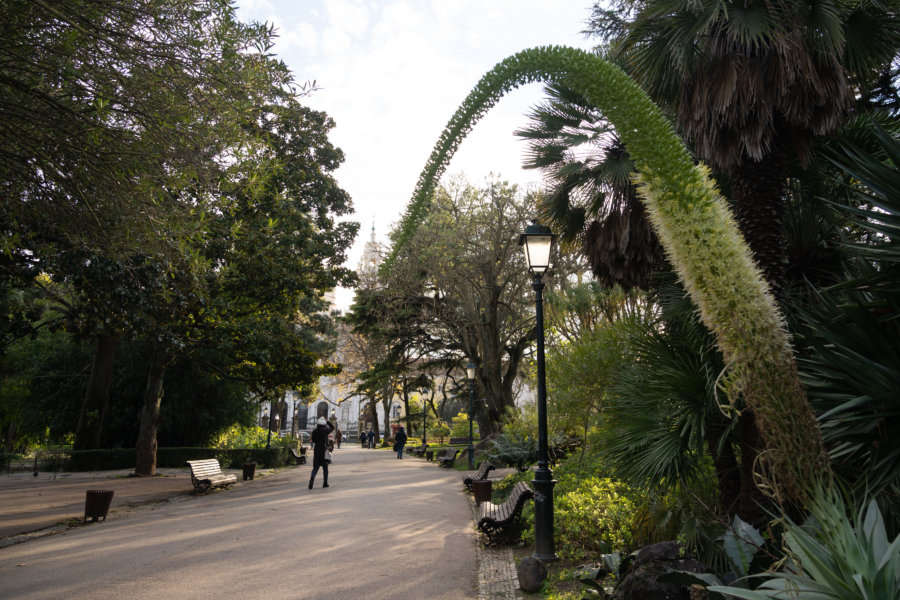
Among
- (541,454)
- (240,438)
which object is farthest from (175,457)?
(541,454)

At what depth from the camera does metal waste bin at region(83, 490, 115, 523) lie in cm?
1141

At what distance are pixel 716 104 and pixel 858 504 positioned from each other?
4.88 m

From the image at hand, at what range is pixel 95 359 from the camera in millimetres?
23828

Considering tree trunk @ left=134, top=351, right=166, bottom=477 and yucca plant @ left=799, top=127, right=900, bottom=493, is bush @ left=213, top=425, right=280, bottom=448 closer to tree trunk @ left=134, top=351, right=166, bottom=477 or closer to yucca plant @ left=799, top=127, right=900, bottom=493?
tree trunk @ left=134, top=351, right=166, bottom=477

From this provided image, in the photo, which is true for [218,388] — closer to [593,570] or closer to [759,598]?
[593,570]

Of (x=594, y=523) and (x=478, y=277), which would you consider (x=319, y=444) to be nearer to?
(x=478, y=277)

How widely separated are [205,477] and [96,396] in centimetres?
1031

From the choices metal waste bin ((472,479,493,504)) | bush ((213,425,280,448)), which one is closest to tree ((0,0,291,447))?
metal waste bin ((472,479,493,504))

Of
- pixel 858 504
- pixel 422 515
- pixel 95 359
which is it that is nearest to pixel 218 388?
pixel 95 359

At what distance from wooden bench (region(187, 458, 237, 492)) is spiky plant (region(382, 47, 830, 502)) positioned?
17.3 meters

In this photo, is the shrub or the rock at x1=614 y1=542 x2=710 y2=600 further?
the shrub

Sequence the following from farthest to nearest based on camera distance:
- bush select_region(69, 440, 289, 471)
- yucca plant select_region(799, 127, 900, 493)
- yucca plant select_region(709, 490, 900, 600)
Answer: bush select_region(69, 440, 289, 471) → yucca plant select_region(799, 127, 900, 493) → yucca plant select_region(709, 490, 900, 600)

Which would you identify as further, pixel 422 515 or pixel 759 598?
pixel 422 515

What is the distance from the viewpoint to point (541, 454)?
823 cm
